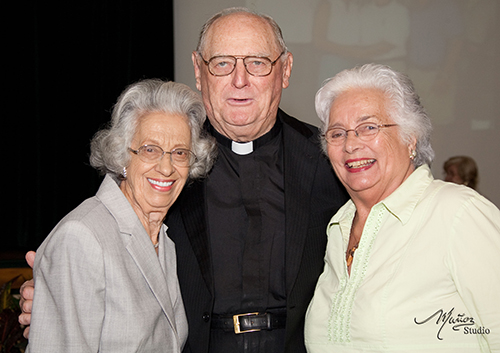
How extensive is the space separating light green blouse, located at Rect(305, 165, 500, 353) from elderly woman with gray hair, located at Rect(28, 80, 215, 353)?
714mm

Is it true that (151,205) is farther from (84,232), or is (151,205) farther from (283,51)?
(283,51)

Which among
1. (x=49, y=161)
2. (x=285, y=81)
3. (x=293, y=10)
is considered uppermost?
(x=293, y=10)

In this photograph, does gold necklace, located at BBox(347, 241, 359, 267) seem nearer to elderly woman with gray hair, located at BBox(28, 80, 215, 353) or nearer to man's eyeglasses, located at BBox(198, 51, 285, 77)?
elderly woman with gray hair, located at BBox(28, 80, 215, 353)

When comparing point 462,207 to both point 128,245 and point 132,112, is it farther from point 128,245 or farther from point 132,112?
point 132,112

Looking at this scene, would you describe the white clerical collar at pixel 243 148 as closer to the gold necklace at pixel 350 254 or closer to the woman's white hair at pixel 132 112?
the woman's white hair at pixel 132 112

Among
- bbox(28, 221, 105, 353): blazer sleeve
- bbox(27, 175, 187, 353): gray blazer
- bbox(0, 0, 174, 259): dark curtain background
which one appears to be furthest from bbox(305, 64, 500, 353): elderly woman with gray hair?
bbox(0, 0, 174, 259): dark curtain background

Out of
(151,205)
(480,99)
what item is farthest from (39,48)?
(480,99)

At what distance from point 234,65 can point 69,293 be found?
1.34 metres

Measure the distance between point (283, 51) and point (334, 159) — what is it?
75 cm

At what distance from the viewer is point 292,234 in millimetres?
2283

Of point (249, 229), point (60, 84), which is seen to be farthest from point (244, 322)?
point (60, 84)

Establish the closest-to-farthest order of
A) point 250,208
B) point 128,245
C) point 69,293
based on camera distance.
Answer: point 69,293
point 128,245
point 250,208

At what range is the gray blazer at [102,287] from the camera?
5.31 feet

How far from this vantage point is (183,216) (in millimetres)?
2336
